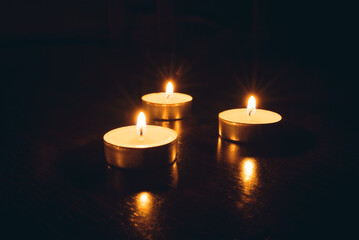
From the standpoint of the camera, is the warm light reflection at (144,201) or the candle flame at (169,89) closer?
the warm light reflection at (144,201)

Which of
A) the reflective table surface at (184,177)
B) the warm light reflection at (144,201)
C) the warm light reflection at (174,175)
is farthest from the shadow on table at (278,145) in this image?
the warm light reflection at (144,201)

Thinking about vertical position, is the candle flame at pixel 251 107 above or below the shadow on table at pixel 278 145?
above

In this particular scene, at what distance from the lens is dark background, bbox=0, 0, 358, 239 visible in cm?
→ 51

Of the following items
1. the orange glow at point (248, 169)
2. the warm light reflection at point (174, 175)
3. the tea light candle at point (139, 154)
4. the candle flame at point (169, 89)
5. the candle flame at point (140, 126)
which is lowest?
the warm light reflection at point (174, 175)

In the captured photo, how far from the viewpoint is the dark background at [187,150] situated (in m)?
0.51

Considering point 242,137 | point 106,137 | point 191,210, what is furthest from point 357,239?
point 106,137

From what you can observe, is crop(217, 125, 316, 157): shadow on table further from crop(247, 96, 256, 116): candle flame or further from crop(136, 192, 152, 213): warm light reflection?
crop(136, 192, 152, 213): warm light reflection

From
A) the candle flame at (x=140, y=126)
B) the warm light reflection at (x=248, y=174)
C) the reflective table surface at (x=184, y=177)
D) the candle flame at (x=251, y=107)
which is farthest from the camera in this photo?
the candle flame at (x=251, y=107)

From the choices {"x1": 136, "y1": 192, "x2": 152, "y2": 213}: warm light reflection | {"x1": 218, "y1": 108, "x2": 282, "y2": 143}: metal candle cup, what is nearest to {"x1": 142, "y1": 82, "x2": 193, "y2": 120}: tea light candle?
{"x1": 218, "y1": 108, "x2": 282, "y2": 143}: metal candle cup

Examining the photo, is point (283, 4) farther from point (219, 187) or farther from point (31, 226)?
point (31, 226)

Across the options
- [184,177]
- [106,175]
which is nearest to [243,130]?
[184,177]

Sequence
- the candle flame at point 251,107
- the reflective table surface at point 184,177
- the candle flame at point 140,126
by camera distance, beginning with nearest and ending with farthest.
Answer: the reflective table surface at point 184,177 → the candle flame at point 140,126 → the candle flame at point 251,107

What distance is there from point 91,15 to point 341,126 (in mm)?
3703

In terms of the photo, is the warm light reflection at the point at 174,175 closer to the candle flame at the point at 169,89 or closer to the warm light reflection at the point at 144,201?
the warm light reflection at the point at 144,201
